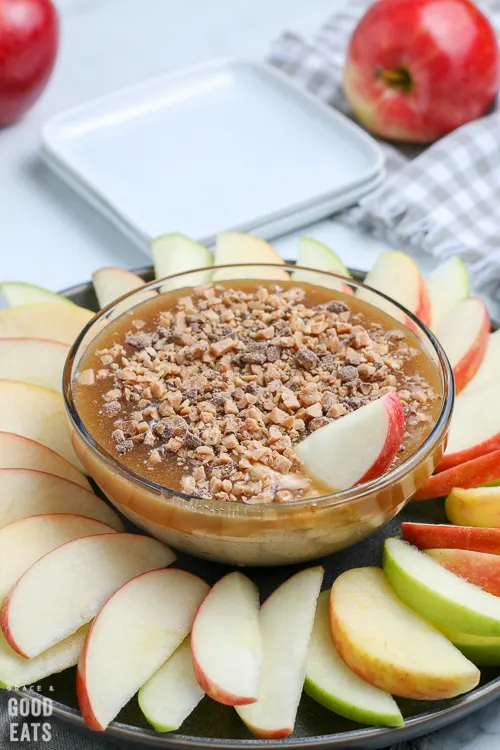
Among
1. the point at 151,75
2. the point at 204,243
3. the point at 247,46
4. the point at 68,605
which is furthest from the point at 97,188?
the point at 68,605

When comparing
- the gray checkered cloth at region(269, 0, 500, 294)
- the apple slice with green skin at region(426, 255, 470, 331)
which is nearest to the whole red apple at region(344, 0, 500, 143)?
the gray checkered cloth at region(269, 0, 500, 294)

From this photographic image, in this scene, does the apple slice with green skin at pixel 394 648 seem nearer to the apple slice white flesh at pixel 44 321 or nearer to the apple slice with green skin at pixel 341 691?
the apple slice with green skin at pixel 341 691

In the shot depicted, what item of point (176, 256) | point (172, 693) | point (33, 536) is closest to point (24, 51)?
point (176, 256)

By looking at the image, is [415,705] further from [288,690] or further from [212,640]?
[212,640]

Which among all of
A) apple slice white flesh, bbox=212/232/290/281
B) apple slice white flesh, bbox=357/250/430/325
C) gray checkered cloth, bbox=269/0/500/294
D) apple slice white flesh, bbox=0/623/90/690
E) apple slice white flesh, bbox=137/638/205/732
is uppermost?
apple slice white flesh, bbox=212/232/290/281

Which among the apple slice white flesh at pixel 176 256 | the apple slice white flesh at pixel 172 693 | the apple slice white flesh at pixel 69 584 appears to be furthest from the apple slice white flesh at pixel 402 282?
the apple slice white flesh at pixel 172 693

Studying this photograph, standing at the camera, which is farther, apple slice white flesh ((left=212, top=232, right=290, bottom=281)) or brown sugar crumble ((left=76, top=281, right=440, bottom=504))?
apple slice white flesh ((left=212, top=232, right=290, bottom=281))

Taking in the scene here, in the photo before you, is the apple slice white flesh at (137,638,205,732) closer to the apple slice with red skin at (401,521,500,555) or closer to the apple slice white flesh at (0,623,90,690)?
the apple slice white flesh at (0,623,90,690)
